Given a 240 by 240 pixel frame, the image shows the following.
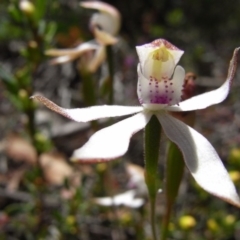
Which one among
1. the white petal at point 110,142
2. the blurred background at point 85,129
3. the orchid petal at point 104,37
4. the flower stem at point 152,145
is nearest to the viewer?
the white petal at point 110,142

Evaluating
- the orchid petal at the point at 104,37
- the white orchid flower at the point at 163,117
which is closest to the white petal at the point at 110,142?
the white orchid flower at the point at 163,117

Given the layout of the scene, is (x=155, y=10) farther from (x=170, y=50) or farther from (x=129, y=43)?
(x=170, y=50)

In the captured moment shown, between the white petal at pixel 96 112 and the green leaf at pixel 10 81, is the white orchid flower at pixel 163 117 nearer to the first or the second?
the white petal at pixel 96 112

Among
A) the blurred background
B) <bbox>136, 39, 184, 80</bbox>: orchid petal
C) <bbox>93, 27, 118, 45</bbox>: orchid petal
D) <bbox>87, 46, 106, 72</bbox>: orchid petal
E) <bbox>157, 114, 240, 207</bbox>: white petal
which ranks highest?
<bbox>136, 39, 184, 80</bbox>: orchid petal

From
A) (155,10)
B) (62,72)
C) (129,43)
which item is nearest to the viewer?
(62,72)

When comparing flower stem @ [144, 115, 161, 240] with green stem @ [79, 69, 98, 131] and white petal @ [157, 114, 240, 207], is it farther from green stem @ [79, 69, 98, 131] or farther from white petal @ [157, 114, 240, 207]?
green stem @ [79, 69, 98, 131]

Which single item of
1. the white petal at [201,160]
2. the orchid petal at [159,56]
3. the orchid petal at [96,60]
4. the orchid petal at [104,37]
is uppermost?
the orchid petal at [159,56]

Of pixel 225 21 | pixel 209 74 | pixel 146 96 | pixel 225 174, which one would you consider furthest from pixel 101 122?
pixel 225 21

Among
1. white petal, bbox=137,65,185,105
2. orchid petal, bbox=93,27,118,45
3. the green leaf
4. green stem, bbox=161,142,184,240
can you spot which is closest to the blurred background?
the green leaf
